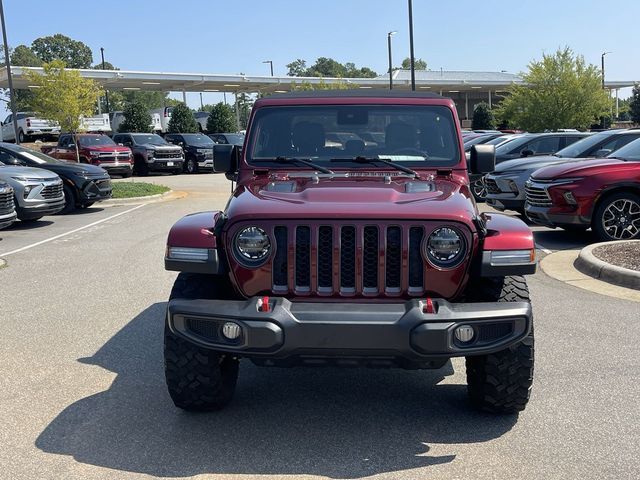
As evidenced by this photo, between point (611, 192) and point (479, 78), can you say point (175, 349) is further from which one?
point (479, 78)

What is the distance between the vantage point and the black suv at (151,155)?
28.9 meters

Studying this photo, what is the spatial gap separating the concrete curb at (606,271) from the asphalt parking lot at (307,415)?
0.66 meters

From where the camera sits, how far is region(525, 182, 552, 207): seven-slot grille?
33.9 feet

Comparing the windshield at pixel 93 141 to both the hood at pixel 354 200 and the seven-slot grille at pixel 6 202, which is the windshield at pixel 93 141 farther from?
the hood at pixel 354 200

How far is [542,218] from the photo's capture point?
10.4 metres

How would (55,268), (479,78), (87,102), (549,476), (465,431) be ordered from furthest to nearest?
(479,78)
(87,102)
(55,268)
(465,431)
(549,476)

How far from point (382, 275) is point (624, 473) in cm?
154

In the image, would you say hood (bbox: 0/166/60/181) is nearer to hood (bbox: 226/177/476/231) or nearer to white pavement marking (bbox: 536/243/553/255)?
white pavement marking (bbox: 536/243/553/255)

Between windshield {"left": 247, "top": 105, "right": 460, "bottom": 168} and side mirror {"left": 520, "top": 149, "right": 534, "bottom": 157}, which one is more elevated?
windshield {"left": 247, "top": 105, "right": 460, "bottom": 168}

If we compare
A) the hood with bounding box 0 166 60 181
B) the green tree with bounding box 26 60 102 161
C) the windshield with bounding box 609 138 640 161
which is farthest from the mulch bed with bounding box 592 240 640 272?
the green tree with bounding box 26 60 102 161

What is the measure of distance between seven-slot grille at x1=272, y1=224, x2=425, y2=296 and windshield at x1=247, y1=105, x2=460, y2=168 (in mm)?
1347

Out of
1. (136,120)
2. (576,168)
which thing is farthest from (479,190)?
(136,120)

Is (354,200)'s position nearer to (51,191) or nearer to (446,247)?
(446,247)

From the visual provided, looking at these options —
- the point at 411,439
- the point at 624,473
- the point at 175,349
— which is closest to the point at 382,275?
the point at 411,439
